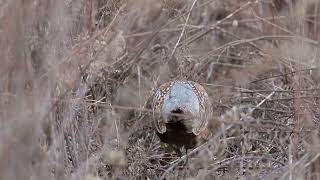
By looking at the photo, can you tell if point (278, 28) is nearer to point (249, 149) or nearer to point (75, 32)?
point (249, 149)

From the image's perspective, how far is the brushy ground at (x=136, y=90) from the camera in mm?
2699

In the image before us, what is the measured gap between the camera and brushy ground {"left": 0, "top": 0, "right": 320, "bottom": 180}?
8.86ft

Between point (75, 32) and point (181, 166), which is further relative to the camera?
point (181, 166)

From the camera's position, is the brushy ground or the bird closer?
the brushy ground

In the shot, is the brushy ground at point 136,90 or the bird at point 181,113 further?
the bird at point 181,113

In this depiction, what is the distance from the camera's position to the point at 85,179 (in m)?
Answer: 2.88

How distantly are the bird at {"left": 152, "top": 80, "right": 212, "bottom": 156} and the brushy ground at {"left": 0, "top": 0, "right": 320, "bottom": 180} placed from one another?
0.10 meters

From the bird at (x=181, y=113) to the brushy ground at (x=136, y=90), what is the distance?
0.10 m

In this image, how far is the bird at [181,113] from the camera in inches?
160

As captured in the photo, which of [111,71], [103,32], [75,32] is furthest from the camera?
[111,71]

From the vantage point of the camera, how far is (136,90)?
493cm

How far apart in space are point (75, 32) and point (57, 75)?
0.80 meters

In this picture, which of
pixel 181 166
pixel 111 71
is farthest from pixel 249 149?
pixel 111 71

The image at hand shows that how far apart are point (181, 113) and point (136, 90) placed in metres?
0.93
